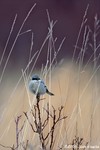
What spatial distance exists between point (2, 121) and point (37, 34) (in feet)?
2.69

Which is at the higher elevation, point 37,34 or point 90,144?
point 37,34

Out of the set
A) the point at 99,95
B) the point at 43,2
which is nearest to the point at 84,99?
the point at 99,95

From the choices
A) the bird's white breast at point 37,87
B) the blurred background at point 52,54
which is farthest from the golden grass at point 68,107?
the bird's white breast at point 37,87

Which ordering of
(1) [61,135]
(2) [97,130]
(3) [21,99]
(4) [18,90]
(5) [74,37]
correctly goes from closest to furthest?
(1) [61,135]
(2) [97,130]
(3) [21,99]
(4) [18,90]
(5) [74,37]

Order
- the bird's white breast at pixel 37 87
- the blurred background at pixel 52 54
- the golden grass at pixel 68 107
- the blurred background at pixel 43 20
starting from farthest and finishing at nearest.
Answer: the blurred background at pixel 43 20
the blurred background at pixel 52 54
the golden grass at pixel 68 107
the bird's white breast at pixel 37 87

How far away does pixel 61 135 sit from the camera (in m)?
1.68

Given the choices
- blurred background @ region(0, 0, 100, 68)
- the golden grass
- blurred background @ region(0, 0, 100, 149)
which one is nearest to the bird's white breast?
the golden grass

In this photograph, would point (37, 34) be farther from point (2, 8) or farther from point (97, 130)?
point (97, 130)

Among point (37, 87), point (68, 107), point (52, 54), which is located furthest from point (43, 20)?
point (37, 87)

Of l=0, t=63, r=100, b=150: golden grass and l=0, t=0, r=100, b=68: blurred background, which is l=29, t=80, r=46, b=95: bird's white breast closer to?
l=0, t=63, r=100, b=150: golden grass

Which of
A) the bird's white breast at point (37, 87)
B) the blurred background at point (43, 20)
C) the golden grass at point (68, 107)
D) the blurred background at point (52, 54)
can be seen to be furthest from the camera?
the blurred background at point (43, 20)

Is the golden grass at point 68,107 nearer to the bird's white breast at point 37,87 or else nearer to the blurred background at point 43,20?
the bird's white breast at point 37,87

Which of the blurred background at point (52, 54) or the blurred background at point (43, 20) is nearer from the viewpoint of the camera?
the blurred background at point (52, 54)

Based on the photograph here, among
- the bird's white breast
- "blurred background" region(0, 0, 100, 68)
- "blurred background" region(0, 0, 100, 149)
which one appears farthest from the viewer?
"blurred background" region(0, 0, 100, 68)
